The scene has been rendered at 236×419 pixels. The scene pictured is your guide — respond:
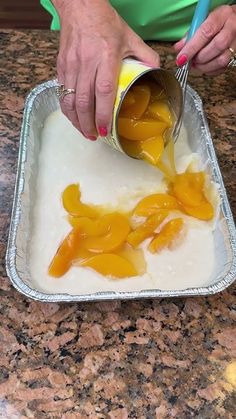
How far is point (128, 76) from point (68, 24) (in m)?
0.19

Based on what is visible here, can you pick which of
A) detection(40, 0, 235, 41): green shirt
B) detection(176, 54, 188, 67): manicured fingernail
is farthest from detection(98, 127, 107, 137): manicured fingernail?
detection(40, 0, 235, 41): green shirt

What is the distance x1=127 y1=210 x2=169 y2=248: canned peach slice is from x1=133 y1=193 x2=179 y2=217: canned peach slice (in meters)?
0.01

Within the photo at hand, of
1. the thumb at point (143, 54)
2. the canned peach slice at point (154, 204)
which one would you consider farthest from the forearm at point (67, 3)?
the canned peach slice at point (154, 204)

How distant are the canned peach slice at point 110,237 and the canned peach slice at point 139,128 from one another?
0.15 metres

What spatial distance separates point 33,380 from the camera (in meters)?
0.84

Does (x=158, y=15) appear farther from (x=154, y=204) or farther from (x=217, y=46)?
(x=154, y=204)

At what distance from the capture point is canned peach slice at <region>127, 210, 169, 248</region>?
100 cm

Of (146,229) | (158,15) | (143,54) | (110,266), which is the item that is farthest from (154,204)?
(158,15)

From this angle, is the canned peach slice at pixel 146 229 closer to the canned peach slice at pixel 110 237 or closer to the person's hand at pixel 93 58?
the canned peach slice at pixel 110 237

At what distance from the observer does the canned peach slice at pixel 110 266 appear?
955 mm

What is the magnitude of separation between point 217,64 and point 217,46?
53 millimetres

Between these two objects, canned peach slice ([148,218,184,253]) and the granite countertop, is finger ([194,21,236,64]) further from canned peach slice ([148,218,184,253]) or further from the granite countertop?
the granite countertop

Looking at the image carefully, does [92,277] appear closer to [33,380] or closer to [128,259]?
[128,259]

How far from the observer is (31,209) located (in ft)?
3.51
